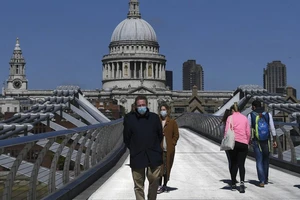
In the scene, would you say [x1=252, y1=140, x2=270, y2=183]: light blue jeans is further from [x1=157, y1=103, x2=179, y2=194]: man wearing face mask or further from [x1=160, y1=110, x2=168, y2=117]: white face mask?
[x1=160, y1=110, x2=168, y2=117]: white face mask

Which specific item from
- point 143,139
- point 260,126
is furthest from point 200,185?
point 143,139

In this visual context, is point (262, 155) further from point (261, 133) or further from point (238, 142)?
point (238, 142)

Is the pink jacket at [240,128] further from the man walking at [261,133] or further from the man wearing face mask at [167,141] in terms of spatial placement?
the man wearing face mask at [167,141]

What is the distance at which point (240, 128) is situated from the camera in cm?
1269

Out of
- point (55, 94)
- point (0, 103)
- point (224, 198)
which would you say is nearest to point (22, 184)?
point (224, 198)

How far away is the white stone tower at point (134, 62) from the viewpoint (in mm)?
191750

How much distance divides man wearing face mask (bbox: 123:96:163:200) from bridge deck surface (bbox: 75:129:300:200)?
8.32 ft

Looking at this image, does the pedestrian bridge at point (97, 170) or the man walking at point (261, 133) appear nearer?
the pedestrian bridge at point (97, 170)

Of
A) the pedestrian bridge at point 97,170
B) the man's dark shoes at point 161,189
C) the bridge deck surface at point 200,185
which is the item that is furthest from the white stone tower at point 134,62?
the man's dark shoes at point 161,189

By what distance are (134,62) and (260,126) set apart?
592ft

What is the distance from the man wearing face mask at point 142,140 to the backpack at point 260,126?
460 cm

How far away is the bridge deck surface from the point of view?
11.9 metres

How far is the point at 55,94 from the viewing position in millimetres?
34281

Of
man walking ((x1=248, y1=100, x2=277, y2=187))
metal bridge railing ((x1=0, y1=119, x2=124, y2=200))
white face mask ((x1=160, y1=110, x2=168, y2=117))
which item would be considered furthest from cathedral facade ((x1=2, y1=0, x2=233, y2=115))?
metal bridge railing ((x1=0, y1=119, x2=124, y2=200))
